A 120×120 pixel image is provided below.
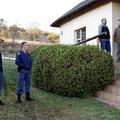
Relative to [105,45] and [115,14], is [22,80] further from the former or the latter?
[115,14]

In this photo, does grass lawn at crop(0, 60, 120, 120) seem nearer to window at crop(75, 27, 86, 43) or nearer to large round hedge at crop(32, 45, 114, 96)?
Answer: large round hedge at crop(32, 45, 114, 96)

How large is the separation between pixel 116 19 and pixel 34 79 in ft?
15.6

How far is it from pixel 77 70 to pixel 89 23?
21.5 ft

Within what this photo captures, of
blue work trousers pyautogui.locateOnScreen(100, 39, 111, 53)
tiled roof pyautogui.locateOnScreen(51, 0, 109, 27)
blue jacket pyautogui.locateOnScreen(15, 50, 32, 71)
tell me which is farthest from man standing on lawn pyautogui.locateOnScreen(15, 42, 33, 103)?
tiled roof pyautogui.locateOnScreen(51, 0, 109, 27)

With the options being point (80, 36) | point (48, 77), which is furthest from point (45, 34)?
point (48, 77)

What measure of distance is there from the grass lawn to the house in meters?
4.72

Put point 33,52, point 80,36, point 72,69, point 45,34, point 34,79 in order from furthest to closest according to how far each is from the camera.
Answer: point 45,34, point 80,36, point 33,52, point 34,79, point 72,69

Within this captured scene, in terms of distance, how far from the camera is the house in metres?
15.4

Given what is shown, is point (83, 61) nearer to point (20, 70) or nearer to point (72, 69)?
point (72, 69)

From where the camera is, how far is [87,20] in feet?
59.2

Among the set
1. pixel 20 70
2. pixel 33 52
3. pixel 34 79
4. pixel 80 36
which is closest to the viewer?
pixel 20 70

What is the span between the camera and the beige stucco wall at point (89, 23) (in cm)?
1576

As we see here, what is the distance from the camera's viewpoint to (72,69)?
1175 cm

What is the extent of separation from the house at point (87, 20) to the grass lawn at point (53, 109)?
4722 millimetres
